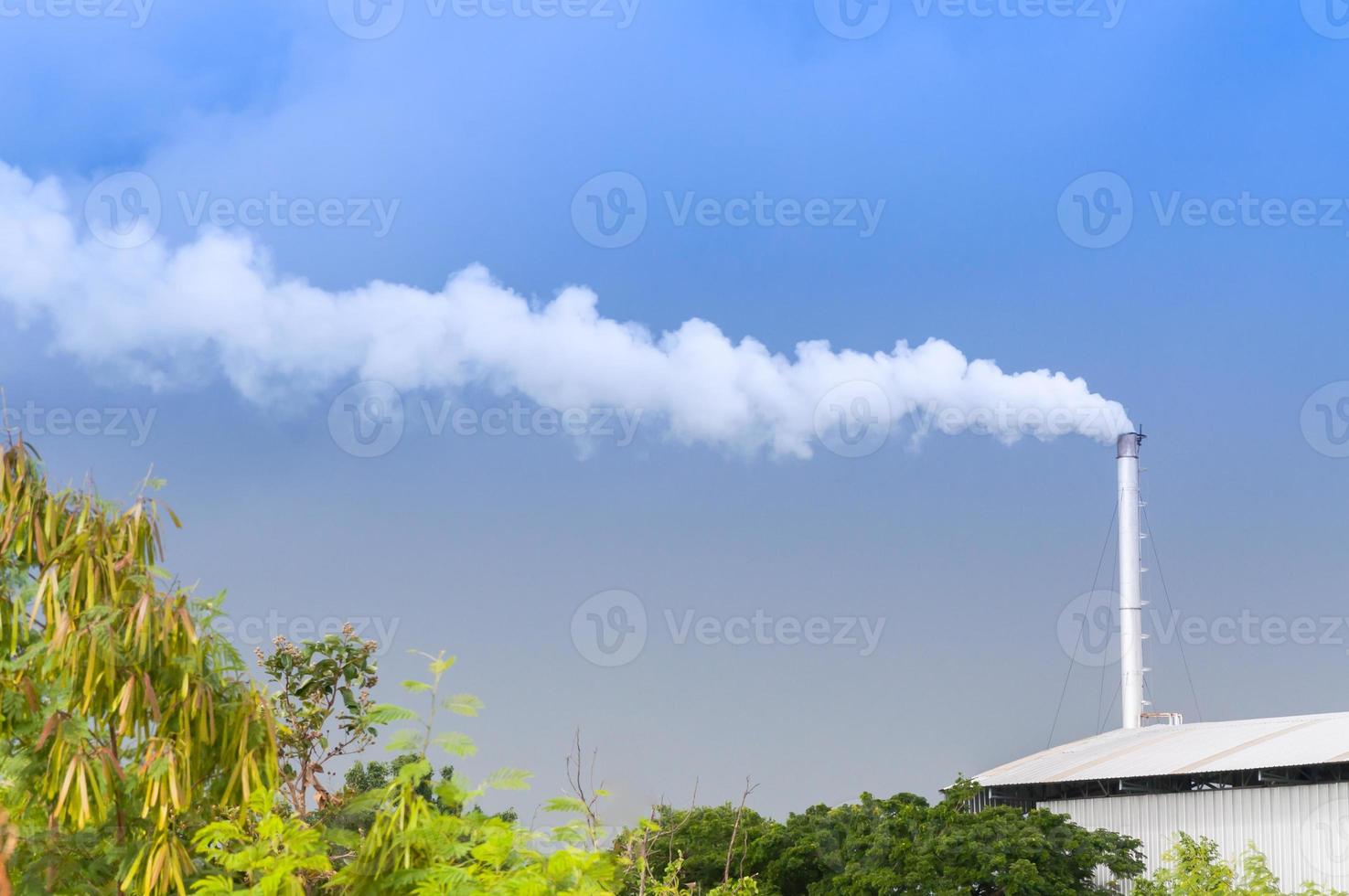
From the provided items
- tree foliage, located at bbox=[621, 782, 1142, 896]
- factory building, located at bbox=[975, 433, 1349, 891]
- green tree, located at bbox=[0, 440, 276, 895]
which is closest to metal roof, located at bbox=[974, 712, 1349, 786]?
factory building, located at bbox=[975, 433, 1349, 891]

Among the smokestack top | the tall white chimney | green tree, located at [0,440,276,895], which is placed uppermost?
the smokestack top

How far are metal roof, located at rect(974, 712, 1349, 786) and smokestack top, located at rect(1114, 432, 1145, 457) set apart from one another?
981 centimetres

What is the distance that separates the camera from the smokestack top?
3981 centimetres

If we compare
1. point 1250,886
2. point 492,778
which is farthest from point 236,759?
point 1250,886

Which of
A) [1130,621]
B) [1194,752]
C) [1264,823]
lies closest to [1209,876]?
[1264,823]

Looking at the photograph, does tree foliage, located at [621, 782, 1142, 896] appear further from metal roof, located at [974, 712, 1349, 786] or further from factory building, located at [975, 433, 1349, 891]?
metal roof, located at [974, 712, 1349, 786]

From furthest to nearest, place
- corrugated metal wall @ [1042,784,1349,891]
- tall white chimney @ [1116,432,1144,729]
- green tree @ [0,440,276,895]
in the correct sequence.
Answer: tall white chimney @ [1116,432,1144,729] < corrugated metal wall @ [1042,784,1349,891] < green tree @ [0,440,276,895]

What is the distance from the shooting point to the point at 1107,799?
1006 inches

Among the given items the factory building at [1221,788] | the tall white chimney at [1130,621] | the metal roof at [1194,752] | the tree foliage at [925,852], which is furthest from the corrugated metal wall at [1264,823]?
the tall white chimney at [1130,621]

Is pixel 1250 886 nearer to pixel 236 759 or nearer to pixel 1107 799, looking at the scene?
pixel 1107 799

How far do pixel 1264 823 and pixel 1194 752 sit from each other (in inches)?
126

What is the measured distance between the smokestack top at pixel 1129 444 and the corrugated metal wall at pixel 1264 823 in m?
16.5

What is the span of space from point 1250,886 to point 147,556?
64.1 feet

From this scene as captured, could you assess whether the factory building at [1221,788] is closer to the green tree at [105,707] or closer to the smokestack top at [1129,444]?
the smokestack top at [1129,444]
